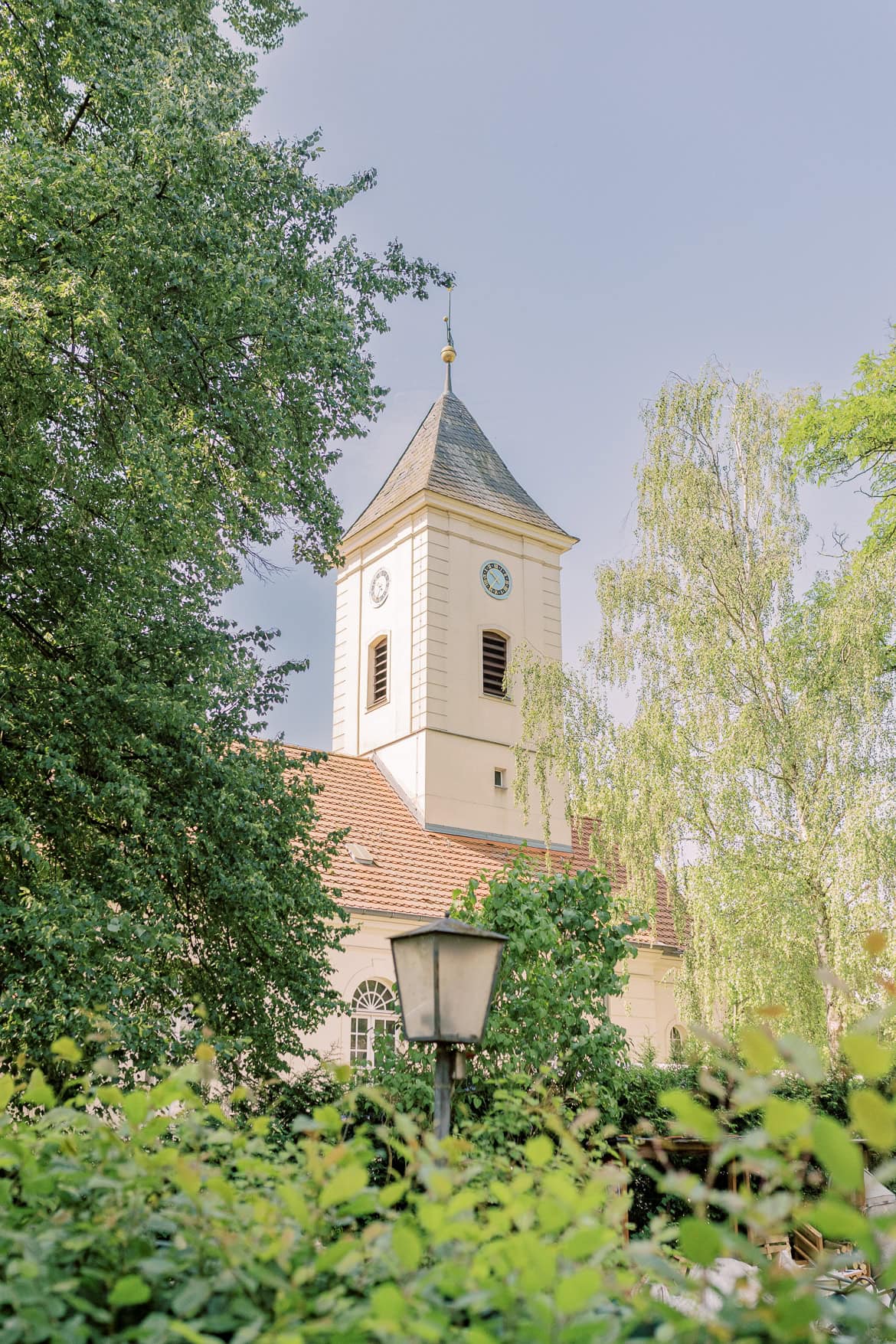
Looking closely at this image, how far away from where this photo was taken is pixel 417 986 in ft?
17.2

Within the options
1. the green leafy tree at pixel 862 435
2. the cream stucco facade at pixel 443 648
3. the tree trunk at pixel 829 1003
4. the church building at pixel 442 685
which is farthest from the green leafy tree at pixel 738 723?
the cream stucco facade at pixel 443 648

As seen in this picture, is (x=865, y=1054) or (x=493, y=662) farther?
(x=493, y=662)

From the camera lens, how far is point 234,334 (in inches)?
396

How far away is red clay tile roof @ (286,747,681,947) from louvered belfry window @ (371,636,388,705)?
184 cm

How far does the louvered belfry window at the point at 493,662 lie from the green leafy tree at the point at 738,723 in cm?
695

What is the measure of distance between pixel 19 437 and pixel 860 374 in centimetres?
1294

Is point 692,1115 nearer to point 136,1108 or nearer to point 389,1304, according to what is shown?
point 389,1304

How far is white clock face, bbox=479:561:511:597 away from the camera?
2486 cm

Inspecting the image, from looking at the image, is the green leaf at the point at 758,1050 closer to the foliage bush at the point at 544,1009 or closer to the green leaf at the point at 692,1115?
the green leaf at the point at 692,1115

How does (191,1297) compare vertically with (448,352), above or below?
below

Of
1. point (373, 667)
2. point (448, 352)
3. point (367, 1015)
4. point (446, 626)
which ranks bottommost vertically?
point (367, 1015)

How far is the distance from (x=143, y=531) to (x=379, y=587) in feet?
55.3

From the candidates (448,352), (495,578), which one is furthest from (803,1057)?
(448,352)

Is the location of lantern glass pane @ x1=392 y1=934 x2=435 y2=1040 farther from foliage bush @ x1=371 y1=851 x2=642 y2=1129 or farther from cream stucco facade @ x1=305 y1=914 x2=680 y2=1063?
cream stucco facade @ x1=305 y1=914 x2=680 y2=1063
